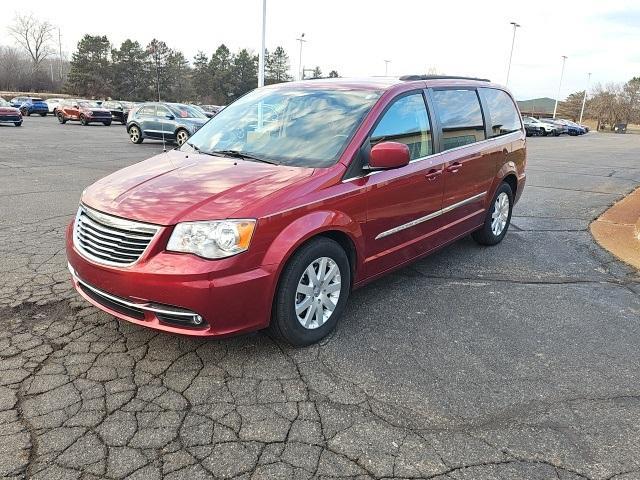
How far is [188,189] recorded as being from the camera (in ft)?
11.4

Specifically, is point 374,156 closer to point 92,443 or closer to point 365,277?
point 365,277

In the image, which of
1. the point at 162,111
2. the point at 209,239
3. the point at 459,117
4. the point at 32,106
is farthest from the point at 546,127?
the point at 209,239

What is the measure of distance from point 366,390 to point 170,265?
137cm

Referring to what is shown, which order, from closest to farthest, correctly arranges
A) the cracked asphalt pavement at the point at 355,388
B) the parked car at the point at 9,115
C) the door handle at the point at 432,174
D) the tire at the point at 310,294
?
the cracked asphalt pavement at the point at 355,388
the tire at the point at 310,294
the door handle at the point at 432,174
the parked car at the point at 9,115

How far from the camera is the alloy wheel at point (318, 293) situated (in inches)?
138

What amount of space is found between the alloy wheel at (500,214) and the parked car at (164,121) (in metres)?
14.4

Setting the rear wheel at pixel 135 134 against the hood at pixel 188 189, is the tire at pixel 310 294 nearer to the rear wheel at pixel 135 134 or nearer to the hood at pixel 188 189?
the hood at pixel 188 189

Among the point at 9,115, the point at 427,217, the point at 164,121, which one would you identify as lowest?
the point at 9,115

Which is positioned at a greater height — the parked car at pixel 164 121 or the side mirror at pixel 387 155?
the side mirror at pixel 387 155

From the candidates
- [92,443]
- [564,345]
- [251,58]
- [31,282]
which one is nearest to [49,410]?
[92,443]

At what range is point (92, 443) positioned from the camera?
Answer: 8.48 ft

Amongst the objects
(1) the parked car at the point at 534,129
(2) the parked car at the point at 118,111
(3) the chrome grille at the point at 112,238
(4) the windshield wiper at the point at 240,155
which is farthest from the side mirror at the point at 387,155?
(1) the parked car at the point at 534,129

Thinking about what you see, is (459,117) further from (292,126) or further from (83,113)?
(83,113)

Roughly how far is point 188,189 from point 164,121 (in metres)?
16.6
